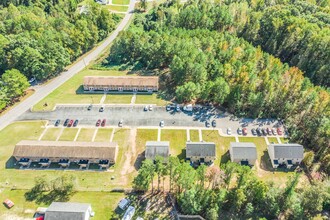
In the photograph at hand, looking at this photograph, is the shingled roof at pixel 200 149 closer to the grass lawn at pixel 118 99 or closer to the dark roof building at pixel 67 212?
the dark roof building at pixel 67 212

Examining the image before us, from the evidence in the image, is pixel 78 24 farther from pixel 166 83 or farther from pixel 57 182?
pixel 57 182

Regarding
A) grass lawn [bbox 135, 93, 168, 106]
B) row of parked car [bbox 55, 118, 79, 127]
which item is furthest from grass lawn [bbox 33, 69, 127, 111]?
grass lawn [bbox 135, 93, 168, 106]

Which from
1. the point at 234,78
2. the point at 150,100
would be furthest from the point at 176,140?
the point at 234,78

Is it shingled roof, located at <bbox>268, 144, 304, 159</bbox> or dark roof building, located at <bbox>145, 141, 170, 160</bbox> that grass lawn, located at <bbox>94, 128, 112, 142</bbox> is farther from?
shingled roof, located at <bbox>268, 144, 304, 159</bbox>

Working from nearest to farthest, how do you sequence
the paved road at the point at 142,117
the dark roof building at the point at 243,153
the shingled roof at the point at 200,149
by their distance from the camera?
1. the dark roof building at the point at 243,153
2. the shingled roof at the point at 200,149
3. the paved road at the point at 142,117

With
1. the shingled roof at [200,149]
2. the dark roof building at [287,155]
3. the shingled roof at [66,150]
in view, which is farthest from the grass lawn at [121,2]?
the dark roof building at [287,155]

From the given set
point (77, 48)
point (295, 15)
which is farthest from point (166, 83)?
point (295, 15)
